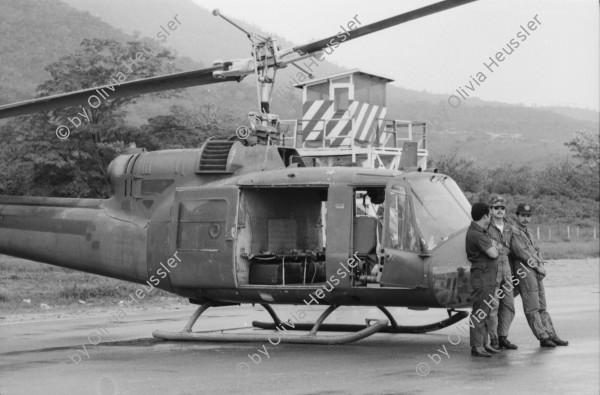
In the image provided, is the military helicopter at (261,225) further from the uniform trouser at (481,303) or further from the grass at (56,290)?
the grass at (56,290)

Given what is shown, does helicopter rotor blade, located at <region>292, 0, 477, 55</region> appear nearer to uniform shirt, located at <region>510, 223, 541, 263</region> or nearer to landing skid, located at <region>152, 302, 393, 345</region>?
uniform shirt, located at <region>510, 223, 541, 263</region>

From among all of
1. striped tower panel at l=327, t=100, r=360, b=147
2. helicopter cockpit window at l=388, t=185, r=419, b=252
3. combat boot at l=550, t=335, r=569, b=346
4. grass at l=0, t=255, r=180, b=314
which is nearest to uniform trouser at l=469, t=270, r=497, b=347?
helicopter cockpit window at l=388, t=185, r=419, b=252

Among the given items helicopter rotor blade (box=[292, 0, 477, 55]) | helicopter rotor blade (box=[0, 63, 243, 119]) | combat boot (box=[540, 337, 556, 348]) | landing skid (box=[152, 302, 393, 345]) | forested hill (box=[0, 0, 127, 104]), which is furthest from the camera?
forested hill (box=[0, 0, 127, 104])

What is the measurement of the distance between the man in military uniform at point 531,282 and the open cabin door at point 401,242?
1.47 meters

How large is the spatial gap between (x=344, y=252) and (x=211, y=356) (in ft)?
6.83

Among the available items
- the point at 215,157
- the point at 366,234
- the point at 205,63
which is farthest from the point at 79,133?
the point at 205,63

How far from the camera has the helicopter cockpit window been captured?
1177cm

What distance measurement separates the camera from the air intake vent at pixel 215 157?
42.9 ft

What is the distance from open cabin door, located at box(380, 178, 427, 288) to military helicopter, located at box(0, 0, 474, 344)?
A: 1cm

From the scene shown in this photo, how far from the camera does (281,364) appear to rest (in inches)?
420

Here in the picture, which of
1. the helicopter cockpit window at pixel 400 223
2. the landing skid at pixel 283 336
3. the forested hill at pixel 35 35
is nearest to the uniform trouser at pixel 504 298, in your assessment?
the helicopter cockpit window at pixel 400 223

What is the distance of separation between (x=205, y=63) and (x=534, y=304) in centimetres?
12791

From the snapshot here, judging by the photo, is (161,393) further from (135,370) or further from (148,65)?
(148,65)

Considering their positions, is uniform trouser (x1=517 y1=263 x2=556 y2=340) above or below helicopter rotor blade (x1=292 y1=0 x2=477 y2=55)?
below
